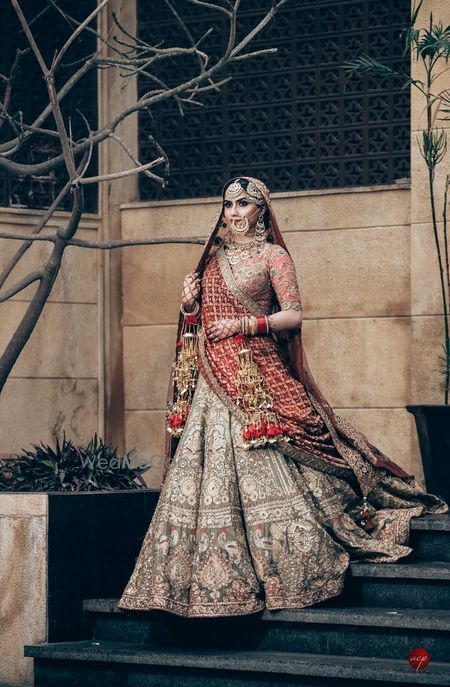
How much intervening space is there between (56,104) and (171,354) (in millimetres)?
3496

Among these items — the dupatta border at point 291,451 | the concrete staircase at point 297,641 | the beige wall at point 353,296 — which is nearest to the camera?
the concrete staircase at point 297,641

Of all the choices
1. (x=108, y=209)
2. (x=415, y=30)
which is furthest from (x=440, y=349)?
(x=108, y=209)

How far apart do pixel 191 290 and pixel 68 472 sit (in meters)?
1.17

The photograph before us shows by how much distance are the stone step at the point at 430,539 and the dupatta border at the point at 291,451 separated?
0.46m

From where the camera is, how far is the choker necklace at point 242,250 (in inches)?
311

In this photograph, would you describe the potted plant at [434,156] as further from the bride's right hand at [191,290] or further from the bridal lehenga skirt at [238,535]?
the bride's right hand at [191,290]

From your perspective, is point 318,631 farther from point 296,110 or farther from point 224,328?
point 296,110

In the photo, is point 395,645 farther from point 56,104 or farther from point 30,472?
point 56,104

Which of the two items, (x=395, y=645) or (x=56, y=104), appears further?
(x=56, y=104)

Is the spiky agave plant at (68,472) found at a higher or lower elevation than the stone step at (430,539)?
higher

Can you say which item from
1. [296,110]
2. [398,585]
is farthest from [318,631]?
[296,110]

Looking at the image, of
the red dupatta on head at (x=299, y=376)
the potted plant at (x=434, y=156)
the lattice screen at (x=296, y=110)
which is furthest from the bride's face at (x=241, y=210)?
the lattice screen at (x=296, y=110)

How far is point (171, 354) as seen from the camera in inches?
431

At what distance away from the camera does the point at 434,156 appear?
9.45m
